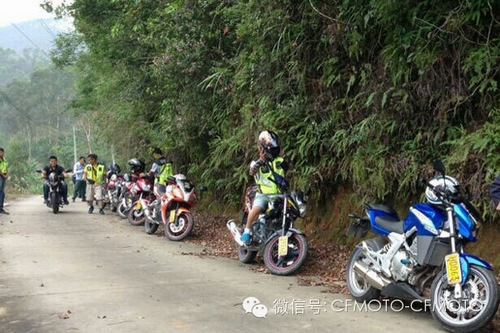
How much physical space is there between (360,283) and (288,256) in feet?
4.97

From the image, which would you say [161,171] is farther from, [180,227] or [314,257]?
[314,257]

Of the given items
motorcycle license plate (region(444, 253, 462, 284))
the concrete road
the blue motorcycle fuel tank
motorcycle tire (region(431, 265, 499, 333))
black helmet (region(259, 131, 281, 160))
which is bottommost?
the concrete road

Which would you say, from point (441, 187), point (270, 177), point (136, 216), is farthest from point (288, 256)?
point (136, 216)

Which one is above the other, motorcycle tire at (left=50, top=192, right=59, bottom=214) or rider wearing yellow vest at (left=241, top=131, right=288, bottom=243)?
rider wearing yellow vest at (left=241, top=131, right=288, bottom=243)

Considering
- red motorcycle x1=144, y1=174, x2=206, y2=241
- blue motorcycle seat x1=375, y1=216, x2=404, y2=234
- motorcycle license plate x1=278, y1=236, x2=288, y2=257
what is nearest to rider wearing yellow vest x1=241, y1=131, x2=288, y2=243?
motorcycle license plate x1=278, y1=236, x2=288, y2=257

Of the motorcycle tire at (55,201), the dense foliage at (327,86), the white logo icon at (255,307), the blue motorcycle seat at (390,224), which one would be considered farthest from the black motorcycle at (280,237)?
the motorcycle tire at (55,201)

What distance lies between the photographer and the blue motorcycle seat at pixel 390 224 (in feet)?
18.2

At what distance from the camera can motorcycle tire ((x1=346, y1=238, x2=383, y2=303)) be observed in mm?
5691

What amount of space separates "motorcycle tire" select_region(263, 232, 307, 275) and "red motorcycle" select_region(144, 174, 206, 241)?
3.34m

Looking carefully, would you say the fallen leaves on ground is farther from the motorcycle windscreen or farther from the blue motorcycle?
the motorcycle windscreen

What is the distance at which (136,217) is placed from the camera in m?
13.1

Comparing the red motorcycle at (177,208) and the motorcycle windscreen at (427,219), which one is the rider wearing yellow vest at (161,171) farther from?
the motorcycle windscreen at (427,219)

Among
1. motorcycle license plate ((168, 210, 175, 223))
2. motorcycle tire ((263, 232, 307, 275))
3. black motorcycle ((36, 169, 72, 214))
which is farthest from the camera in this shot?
black motorcycle ((36, 169, 72, 214))

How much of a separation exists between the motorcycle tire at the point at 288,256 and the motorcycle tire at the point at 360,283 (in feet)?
3.87
